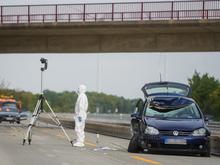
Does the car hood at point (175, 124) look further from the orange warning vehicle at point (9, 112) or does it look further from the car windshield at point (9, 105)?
the car windshield at point (9, 105)

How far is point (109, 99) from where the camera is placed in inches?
6481

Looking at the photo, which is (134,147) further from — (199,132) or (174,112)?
(199,132)

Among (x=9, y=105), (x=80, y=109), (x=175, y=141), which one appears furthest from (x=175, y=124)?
(x=9, y=105)

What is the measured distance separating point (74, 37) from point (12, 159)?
29.7 meters

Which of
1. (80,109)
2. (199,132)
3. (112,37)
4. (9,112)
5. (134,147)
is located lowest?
(9,112)

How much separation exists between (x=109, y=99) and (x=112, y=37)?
398 feet

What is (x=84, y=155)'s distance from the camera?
16.3 m

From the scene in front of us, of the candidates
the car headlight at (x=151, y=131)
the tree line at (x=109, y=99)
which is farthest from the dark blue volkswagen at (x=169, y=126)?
the tree line at (x=109, y=99)

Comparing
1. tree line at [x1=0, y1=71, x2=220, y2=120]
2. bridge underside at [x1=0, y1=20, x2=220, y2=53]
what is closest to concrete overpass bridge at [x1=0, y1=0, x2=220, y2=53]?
bridge underside at [x1=0, y1=20, x2=220, y2=53]

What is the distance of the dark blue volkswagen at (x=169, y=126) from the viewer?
16562 millimetres

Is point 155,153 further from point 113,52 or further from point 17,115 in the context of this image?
point 17,115

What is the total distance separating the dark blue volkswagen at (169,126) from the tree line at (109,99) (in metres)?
67.6

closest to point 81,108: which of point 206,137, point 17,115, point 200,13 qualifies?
point 206,137

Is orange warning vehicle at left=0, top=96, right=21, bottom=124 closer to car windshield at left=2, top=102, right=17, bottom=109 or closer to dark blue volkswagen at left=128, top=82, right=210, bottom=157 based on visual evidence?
car windshield at left=2, top=102, right=17, bottom=109
